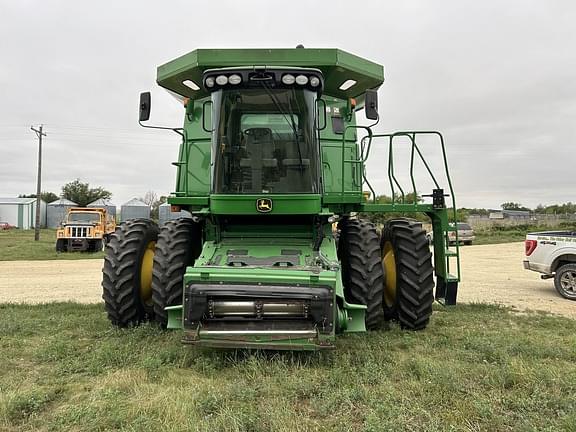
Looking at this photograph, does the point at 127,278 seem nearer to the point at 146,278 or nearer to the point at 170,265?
the point at 146,278

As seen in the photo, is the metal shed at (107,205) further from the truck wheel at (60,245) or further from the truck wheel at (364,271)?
the truck wheel at (364,271)

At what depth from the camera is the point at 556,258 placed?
10430mm

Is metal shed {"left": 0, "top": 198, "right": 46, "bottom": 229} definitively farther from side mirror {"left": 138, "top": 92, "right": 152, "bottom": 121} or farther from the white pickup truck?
side mirror {"left": 138, "top": 92, "right": 152, "bottom": 121}

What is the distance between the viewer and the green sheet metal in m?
5.72

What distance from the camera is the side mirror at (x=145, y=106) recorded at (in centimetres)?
582

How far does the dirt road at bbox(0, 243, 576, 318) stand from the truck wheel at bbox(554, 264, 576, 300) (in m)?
0.18

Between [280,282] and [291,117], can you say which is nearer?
[280,282]

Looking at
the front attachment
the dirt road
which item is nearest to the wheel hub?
the dirt road

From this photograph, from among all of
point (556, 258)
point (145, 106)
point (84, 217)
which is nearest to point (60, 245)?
point (84, 217)

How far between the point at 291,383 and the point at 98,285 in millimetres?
8664

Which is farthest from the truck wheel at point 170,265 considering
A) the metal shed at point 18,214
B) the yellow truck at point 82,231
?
the metal shed at point 18,214

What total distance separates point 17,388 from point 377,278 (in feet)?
12.0

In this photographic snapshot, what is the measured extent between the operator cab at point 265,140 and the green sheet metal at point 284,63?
0.64 m

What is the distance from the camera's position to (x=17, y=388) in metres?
4.07
